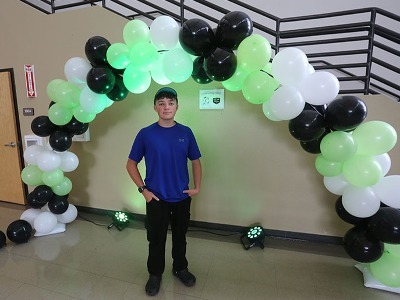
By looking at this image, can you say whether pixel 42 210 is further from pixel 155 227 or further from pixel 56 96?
pixel 155 227

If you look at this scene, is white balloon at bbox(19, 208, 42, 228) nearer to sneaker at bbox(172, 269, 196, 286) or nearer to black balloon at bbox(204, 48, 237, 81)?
sneaker at bbox(172, 269, 196, 286)

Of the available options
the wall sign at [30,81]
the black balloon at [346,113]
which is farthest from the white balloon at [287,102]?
the wall sign at [30,81]

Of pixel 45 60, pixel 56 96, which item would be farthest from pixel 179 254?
pixel 45 60

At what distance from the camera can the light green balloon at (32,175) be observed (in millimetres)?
2377

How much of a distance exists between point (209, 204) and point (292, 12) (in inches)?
114

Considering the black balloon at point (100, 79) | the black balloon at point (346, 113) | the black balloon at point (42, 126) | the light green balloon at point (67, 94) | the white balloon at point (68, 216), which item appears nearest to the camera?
the black balloon at point (346, 113)

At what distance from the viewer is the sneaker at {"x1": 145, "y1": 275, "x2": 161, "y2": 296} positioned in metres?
1.67

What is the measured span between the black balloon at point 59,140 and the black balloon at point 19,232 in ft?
2.94

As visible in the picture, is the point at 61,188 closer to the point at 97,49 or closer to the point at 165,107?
the point at 97,49

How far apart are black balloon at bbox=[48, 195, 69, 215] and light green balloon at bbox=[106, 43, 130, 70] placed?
65.2 inches

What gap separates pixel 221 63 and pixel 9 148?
3377 millimetres

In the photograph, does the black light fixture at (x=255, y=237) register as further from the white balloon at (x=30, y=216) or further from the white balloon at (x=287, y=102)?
the white balloon at (x=30, y=216)

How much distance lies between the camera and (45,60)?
2805 mm

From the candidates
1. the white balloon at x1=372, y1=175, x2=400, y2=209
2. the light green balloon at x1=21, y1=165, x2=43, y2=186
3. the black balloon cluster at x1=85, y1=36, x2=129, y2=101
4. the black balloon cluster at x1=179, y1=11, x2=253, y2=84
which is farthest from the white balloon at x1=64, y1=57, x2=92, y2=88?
the white balloon at x1=372, y1=175, x2=400, y2=209
